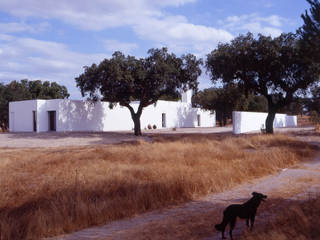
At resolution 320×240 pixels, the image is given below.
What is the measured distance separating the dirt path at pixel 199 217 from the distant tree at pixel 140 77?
22.4 metres

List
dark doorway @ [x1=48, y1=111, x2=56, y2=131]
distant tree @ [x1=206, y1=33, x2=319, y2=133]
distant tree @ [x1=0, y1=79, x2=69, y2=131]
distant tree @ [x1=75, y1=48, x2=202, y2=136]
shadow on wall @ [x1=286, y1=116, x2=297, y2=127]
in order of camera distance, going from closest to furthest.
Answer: distant tree @ [x1=206, y1=33, x2=319, y2=133]
distant tree @ [x1=75, y1=48, x2=202, y2=136]
dark doorway @ [x1=48, y1=111, x2=56, y2=131]
distant tree @ [x1=0, y1=79, x2=69, y2=131]
shadow on wall @ [x1=286, y1=116, x2=297, y2=127]

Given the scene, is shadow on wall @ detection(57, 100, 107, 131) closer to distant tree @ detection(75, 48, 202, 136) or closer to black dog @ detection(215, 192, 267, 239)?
distant tree @ detection(75, 48, 202, 136)

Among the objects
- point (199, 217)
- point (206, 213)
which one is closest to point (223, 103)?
point (206, 213)

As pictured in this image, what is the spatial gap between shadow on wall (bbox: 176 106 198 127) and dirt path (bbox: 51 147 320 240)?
4101 cm

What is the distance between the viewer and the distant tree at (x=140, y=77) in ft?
104

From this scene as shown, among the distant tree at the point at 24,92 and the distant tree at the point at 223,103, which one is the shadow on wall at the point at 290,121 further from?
the distant tree at the point at 24,92

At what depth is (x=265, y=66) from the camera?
29.0m

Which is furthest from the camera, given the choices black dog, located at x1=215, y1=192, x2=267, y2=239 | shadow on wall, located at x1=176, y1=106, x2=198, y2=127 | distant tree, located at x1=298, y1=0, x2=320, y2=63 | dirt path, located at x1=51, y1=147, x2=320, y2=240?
shadow on wall, located at x1=176, y1=106, x2=198, y2=127

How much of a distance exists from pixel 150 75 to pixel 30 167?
20.1 meters

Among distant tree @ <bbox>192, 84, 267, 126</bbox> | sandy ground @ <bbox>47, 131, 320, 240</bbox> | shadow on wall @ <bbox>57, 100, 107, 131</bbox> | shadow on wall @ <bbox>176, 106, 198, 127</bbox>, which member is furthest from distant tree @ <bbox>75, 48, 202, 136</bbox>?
sandy ground @ <bbox>47, 131, 320, 240</bbox>

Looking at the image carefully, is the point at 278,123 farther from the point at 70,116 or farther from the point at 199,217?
the point at 199,217

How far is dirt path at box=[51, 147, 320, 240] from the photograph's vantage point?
607 centimetres

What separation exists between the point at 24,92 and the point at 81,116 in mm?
16907

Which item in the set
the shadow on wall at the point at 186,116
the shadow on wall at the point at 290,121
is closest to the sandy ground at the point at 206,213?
the shadow on wall at the point at 186,116
